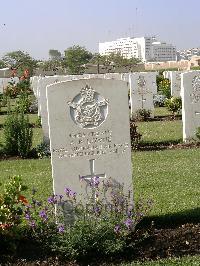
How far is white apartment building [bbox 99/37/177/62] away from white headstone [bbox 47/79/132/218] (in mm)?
145929

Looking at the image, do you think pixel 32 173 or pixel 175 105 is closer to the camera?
pixel 32 173

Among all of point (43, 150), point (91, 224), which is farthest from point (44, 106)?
point (91, 224)

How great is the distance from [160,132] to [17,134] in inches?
181

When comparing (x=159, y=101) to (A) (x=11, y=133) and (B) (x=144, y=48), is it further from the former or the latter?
(B) (x=144, y=48)

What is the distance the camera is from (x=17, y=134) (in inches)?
473

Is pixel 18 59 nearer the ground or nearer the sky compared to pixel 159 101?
nearer the sky

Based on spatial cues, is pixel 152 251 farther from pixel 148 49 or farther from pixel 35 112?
pixel 148 49

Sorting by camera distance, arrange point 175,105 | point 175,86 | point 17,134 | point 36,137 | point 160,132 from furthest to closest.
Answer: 1. point 175,86
2. point 175,105
3. point 36,137
4. point 160,132
5. point 17,134

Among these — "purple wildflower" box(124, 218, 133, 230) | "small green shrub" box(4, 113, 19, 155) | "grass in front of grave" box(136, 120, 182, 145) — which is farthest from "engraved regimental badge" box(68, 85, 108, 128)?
"grass in front of grave" box(136, 120, 182, 145)

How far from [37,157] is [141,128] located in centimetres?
483

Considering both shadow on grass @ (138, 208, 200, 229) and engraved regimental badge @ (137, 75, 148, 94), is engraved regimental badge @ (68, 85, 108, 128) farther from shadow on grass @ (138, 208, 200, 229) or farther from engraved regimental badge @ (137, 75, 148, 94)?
engraved regimental badge @ (137, 75, 148, 94)

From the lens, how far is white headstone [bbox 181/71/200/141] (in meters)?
12.9

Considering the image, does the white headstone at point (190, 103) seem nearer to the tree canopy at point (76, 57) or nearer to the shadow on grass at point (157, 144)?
the shadow on grass at point (157, 144)

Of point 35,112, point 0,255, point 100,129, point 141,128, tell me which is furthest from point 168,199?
point 35,112
